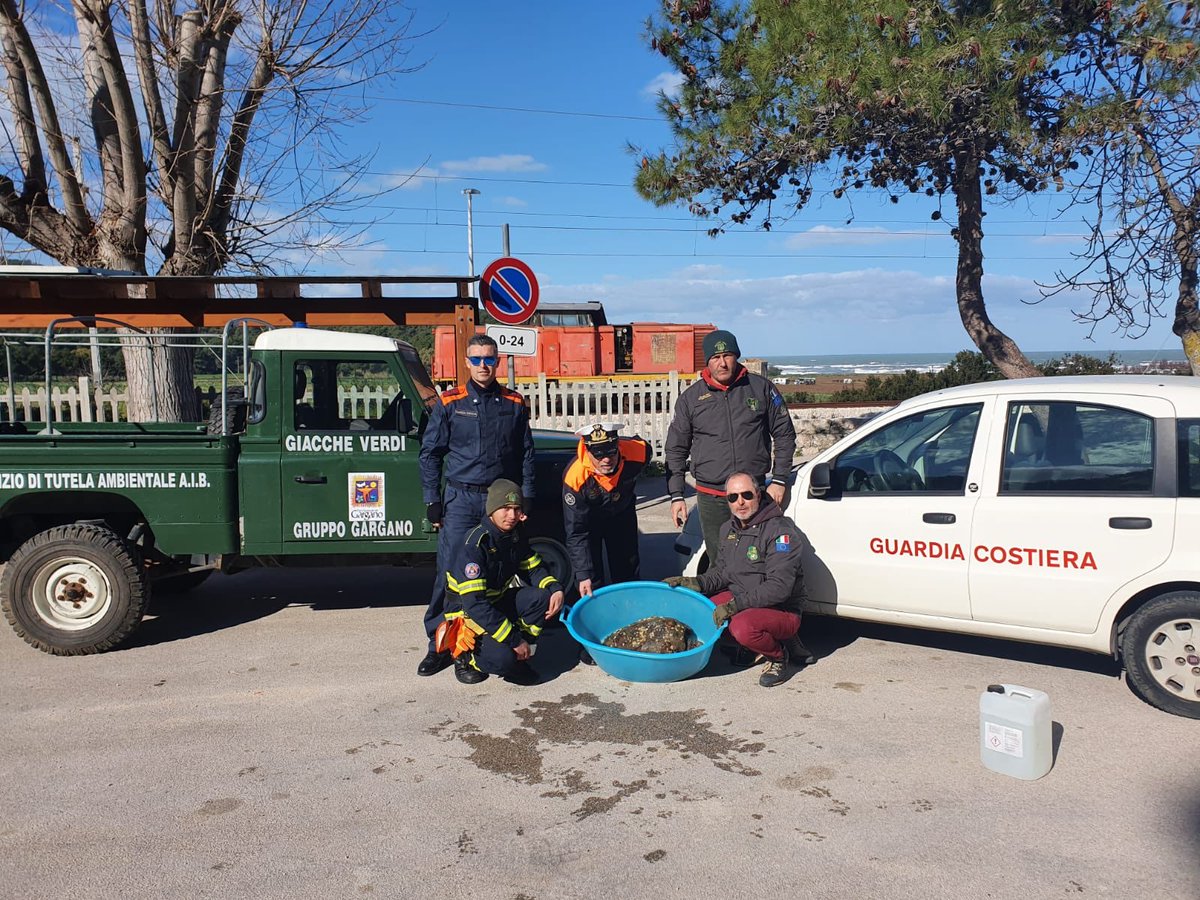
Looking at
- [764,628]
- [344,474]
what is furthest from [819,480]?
[344,474]

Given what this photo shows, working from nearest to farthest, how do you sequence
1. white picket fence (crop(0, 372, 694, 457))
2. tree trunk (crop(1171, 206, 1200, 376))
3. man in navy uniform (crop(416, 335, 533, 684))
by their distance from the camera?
man in navy uniform (crop(416, 335, 533, 684)), tree trunk (crop(1171, 206, 1200, 376)), white picket fence (crop(0, 372, 694, 457))

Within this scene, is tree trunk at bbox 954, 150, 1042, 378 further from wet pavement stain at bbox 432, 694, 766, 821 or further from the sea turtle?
wet pavement stain at bbox 432, 694, 766, 821

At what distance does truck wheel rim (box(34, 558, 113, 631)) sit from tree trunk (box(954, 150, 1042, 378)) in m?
8.80

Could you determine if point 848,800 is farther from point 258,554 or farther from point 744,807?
point 258,554

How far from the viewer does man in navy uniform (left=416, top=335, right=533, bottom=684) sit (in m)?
5.42

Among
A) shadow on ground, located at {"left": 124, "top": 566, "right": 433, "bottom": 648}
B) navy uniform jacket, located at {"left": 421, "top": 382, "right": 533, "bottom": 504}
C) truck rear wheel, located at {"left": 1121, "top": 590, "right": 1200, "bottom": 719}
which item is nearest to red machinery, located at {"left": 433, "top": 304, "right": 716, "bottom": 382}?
shadow on ground, located at {"left": 124, "top": 566, "right": 433, "bottom": 648}

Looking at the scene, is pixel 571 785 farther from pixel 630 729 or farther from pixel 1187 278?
pixel 1187 278

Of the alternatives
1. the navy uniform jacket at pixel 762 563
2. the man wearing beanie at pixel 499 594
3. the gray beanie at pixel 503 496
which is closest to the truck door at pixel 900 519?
the navy uniform jacket at pixel 762 563

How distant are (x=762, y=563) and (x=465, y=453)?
1920mm

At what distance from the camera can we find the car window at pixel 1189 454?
434 centimetres

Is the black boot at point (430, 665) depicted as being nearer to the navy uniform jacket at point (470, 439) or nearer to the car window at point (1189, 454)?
the navy uniform jacket at point (470, 439)

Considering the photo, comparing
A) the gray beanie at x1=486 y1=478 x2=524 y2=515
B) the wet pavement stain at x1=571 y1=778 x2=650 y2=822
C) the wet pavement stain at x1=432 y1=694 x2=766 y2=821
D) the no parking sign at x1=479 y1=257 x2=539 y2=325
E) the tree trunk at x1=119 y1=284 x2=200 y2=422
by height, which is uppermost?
the no parking sign at x1=479 y1=257 x2=539 y2=325

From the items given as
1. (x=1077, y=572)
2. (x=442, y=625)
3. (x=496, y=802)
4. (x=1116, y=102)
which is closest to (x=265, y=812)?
(x=496, y=802)

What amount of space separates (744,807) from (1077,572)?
2214 millimetres
